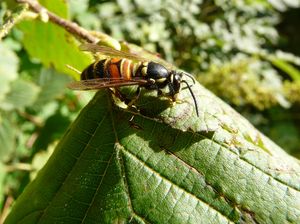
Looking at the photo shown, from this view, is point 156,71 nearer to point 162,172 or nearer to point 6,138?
point 162,172

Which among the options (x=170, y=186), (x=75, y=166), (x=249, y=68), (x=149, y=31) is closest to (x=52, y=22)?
(x=75, y=166)

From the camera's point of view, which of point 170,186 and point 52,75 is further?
point 52,75

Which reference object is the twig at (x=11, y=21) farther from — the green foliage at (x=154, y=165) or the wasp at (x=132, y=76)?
the wasp at (x=132, y=76)

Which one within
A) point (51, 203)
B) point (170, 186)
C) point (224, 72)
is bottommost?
point (224, 72)

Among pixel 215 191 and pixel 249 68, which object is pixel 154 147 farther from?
pixel 249 68

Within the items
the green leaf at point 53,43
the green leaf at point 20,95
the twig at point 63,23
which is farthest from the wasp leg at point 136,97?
the green leaf at point 20,95

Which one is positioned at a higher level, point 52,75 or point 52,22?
point 52,22
